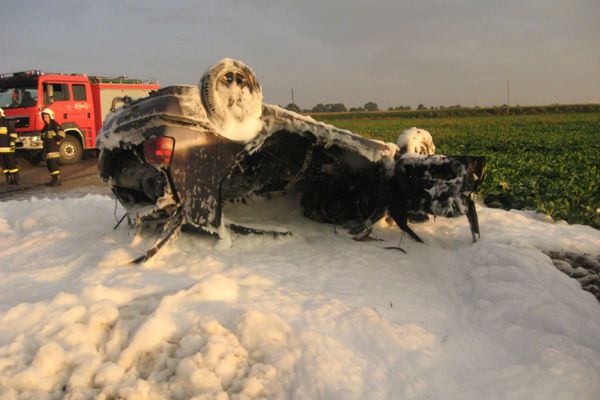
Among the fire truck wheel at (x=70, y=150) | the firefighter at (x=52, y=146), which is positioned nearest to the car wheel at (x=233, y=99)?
the firefighter at (x=52, y=146)

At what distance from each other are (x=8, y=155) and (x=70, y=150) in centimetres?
366

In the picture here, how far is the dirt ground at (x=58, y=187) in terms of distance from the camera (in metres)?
9.23

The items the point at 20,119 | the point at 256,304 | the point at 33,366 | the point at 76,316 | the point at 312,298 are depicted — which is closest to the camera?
the point at 33,366

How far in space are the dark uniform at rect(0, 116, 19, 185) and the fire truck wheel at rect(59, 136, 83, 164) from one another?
302 cm

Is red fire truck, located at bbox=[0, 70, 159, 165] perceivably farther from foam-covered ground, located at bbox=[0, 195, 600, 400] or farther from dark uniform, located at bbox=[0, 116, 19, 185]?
foam-covered ground, located at bbox=[0, 195, 600, 400]

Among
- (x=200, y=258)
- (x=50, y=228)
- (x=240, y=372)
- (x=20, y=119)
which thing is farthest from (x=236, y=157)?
(x=20, y=119)

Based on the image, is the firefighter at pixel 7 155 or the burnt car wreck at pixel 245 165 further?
the firefighter at pixel 7 155

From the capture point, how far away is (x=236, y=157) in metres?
3.23

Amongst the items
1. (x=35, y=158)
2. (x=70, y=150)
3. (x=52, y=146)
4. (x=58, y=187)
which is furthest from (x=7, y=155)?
(x=70, y=150)

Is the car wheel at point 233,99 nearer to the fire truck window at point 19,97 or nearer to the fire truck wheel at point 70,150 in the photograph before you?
the fire truck window at point 19,97

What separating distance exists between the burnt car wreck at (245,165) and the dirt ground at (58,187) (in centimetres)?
578

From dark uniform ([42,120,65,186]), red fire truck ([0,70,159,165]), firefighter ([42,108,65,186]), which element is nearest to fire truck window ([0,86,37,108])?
red fire truck ([0,70,159,165])

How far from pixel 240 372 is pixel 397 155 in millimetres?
2381

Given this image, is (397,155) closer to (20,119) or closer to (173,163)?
(173,163)
